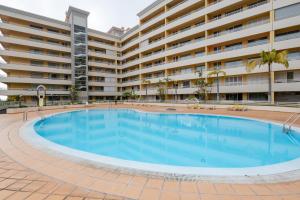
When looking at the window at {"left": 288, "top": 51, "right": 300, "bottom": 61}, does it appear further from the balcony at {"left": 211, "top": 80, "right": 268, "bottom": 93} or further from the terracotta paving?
the terracotta paving

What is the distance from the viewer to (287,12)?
72.8 feet

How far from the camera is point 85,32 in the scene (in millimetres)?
45188

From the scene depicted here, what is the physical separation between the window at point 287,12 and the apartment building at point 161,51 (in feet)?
0.33

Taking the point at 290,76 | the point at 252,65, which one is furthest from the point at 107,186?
the point at 290,76

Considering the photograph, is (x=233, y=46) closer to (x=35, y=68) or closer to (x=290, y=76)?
(x=290, y=76)

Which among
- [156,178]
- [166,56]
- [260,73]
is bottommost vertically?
[156,178]

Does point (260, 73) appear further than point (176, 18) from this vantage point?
No

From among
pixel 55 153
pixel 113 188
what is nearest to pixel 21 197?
pixel 113 188

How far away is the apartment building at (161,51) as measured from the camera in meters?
23.8

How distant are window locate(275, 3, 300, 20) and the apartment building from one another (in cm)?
10

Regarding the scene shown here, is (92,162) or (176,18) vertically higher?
(176,18)

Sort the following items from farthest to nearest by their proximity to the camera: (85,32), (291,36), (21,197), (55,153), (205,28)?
(85,32), (205,28), (291,36), (55,153), (21,197)

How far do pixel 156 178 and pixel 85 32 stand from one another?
4844 centimetres

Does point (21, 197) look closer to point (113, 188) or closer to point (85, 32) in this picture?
point (113, 188)
